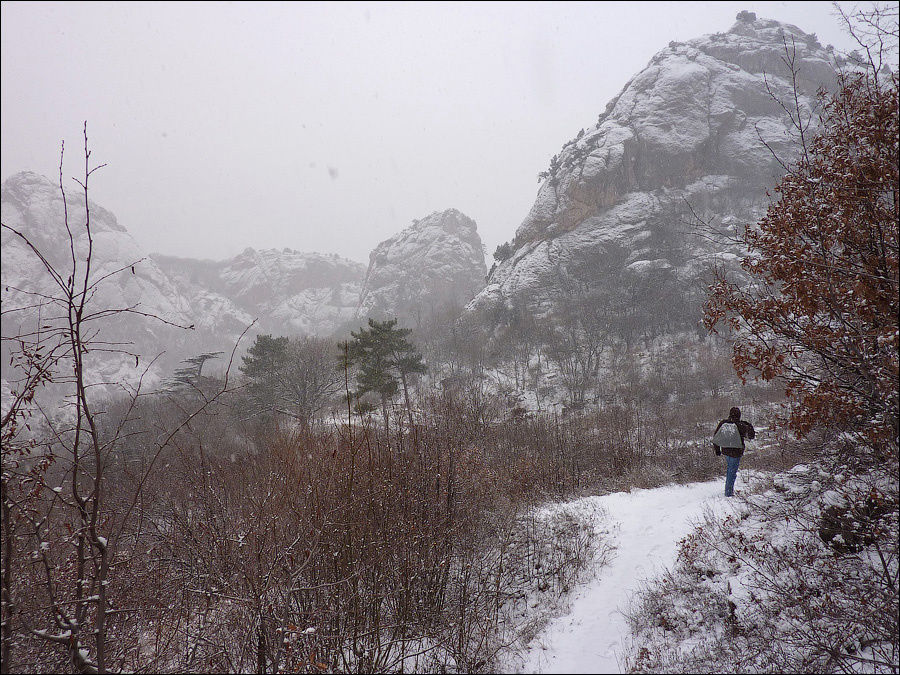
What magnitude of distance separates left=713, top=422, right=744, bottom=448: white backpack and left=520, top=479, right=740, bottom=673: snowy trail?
1002 millimetres

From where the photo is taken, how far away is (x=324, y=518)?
371 centimetres

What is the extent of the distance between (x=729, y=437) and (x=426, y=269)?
95784mm

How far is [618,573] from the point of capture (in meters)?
5.64

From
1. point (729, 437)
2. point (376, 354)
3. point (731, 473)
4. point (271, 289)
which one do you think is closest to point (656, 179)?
point (376, 354)

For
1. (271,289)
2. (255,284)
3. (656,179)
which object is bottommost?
(271,289)

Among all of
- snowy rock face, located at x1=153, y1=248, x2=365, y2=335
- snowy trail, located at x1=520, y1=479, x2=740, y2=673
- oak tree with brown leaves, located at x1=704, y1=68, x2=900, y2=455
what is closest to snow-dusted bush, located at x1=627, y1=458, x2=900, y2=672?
snowy trail, located at x1=520, y1=479, x2=740, y2=673

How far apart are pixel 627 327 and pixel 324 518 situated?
153 ft

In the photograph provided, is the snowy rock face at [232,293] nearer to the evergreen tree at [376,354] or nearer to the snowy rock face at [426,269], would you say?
the snowy rock face at [426,269]

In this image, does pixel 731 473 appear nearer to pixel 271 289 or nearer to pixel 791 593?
pixel 791 593

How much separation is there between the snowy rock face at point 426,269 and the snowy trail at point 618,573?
250 ft

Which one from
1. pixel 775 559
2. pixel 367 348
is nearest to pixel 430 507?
pixel 775 559

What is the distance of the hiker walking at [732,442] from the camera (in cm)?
671

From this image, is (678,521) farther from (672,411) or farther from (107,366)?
(107,366)

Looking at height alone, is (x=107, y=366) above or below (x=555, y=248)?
below
